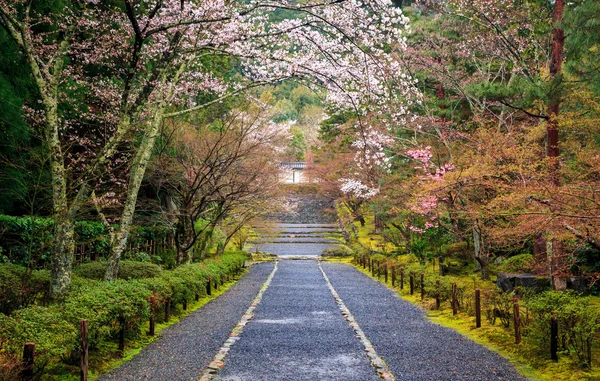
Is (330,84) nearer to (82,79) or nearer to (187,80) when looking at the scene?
(187,80)

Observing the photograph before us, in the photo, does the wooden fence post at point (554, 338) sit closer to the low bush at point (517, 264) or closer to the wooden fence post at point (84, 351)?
the wooden fence post at point (84, 351)

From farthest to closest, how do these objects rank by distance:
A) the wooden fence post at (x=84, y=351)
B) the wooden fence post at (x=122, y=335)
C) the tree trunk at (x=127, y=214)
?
the tree trunk at (x=127, y=214), the wooden fence post at (x=122, y=335), the wooden fence post at (x=84, y=351)

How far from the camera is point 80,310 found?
6.53m

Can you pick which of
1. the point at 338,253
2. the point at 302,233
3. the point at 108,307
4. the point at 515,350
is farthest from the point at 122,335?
the point at 302,233

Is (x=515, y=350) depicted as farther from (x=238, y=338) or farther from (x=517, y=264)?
(x=517, y=264)

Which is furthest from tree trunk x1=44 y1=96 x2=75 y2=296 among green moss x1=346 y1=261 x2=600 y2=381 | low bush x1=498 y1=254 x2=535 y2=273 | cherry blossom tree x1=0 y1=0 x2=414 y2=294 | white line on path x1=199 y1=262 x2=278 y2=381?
low bush x1=498 y1=254 x2=535 y2=273

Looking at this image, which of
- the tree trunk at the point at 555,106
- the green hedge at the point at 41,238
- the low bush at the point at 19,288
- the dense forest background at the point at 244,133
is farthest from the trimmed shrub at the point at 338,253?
the low bush at the point at 19,288

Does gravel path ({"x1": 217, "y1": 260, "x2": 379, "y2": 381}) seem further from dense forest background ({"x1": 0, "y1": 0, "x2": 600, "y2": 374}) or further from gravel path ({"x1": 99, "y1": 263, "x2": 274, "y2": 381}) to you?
dense forest background ({"x1": 0, "y1": 0, "x2": 600, "y2": 374})

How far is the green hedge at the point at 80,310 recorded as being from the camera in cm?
539

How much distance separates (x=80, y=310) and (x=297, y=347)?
335 cm

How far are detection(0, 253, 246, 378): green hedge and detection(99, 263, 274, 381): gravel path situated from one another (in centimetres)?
56

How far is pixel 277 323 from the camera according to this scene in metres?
10.4

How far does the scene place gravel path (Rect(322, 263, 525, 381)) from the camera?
6.60 meters

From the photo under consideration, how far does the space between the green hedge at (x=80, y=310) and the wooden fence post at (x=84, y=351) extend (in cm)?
9
